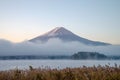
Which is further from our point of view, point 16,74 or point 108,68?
point 108,68

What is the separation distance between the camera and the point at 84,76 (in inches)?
442

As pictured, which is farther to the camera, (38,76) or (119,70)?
(119,70)

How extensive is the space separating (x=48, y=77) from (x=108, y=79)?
6.48 feet

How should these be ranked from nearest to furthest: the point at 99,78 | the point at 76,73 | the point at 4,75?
the point at 99,78, the point at 76,73, the point at 4,75

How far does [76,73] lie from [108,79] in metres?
1.25

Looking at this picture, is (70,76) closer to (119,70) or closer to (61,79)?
(61,79)

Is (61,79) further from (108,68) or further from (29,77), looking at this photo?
(108,68)

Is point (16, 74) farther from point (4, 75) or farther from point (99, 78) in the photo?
point (99, 78)

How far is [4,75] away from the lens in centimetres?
1275

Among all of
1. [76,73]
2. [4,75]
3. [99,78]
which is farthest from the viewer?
[4,75]

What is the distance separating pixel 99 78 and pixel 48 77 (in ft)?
5.60

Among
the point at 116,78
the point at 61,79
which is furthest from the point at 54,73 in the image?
the point at 116,78

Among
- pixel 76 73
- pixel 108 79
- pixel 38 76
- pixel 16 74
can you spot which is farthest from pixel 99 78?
pixel 16 74

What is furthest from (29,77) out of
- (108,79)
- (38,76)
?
(108,79)
